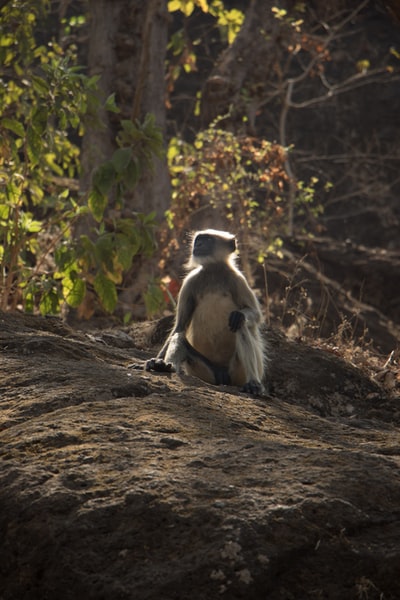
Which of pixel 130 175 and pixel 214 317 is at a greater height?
pixel 130 175

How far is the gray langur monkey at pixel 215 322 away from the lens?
199 inches

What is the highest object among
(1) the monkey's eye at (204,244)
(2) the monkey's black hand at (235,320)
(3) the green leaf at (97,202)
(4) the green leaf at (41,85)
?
(4) the green leaf at (41,85)

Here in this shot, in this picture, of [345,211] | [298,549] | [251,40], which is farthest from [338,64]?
[298,549]

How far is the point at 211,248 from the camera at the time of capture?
559 cm

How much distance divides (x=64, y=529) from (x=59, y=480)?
22 centimetres

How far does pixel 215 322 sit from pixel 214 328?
4 cm

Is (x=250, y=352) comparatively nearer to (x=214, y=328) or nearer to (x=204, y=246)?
(x=214, y=328)

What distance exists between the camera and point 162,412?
335cm

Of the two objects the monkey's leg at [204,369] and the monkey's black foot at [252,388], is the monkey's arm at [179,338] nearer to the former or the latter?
the monkey's leg at [204,369]

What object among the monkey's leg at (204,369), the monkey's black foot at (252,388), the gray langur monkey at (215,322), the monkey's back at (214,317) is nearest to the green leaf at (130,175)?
the gray langur monkey at (215,322)

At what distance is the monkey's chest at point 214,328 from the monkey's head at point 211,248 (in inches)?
10.5

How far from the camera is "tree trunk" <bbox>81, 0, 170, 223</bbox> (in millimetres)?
8922

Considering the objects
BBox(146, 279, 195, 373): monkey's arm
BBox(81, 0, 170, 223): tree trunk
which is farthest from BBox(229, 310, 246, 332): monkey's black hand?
BBox(81, 0, 170, 223): tree trunk

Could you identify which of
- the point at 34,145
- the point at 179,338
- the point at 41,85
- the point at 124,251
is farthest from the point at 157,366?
the point at 41,85
